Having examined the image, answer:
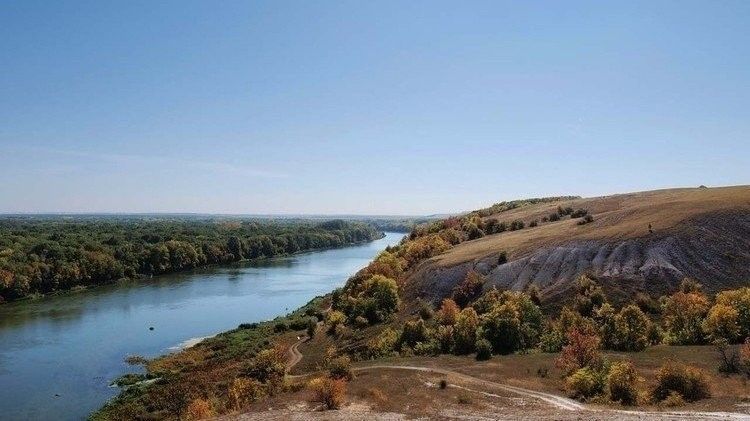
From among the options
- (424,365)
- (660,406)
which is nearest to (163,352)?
(424,365)

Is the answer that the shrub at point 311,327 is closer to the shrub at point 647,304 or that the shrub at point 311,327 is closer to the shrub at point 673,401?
the shrub at point 647,304

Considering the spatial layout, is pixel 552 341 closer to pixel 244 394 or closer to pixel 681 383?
pixel 681 383

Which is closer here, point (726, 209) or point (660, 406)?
point (660, 406)

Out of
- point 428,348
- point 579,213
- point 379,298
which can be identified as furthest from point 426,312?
point 579,213

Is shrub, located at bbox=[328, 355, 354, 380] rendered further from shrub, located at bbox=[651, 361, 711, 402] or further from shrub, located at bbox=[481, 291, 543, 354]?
shrub, located at bbox=[651, 361, 711, 402]

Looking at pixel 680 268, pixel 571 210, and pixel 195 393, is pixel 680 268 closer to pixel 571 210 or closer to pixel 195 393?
pixel 571 210

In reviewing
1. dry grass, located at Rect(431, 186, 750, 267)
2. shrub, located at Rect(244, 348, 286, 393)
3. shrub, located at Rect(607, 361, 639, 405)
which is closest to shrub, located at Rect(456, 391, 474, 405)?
shrub, located at Rect(607, 361, 639, 405)
